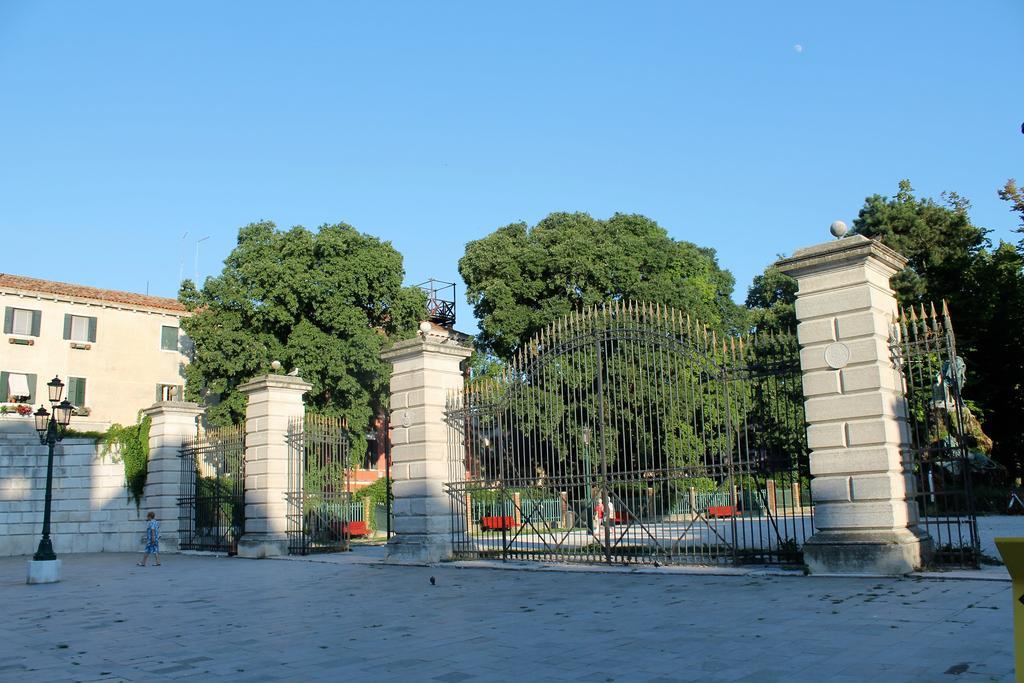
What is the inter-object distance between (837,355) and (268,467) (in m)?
13.6

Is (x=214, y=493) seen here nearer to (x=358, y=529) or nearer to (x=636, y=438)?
(x=358, y=529)

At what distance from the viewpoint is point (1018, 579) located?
9.00ft

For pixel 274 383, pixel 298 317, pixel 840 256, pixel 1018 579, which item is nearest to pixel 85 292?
pixel 298 317

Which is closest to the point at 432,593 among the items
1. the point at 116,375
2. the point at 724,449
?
the point at 724,449

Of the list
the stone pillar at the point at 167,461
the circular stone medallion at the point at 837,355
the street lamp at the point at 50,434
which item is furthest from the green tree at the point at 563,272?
the circular stone medallion at the point at 837,355

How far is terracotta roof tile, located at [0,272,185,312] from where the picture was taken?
36.3 m

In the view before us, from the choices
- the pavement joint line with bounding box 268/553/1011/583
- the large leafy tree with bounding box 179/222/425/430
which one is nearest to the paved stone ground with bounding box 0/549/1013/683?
the pavement joint line with bounding box 268/553/1011/583

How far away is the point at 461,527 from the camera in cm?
1619

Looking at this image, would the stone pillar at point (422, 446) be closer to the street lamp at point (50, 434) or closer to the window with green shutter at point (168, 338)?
the street lamp at point (50, 434)

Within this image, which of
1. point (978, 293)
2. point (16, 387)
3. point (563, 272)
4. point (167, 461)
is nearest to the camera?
point (167, 461)

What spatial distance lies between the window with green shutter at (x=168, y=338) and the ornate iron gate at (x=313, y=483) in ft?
76.4

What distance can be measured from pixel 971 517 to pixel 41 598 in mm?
13411

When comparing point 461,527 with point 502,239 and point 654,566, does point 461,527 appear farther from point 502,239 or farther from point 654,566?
point 502,239

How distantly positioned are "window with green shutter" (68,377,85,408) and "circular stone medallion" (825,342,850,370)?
34.8m
